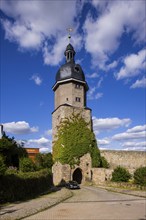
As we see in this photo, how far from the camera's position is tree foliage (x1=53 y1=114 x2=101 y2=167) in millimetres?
35656

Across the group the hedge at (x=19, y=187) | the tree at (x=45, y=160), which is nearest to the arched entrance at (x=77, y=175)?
the tree at (x=45, y=160)

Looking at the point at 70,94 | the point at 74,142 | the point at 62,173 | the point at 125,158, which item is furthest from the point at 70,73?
the point at 125,158

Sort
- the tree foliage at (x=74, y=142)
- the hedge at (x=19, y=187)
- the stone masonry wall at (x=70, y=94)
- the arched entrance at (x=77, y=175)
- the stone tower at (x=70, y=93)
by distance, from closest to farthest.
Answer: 1. the hedge at (x=19, y=187)
2. the tree foliage at (x=74, y=142)
3. the arched entrance at (x=77, y=175)
4. the stone tower at (x=70, y=93)
5. the stone masonry wall at (x=70, y=94)

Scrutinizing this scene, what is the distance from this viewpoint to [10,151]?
26312mm

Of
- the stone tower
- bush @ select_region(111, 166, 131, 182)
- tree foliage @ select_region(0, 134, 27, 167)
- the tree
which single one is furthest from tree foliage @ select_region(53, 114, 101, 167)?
tree foliage @ select_region(0, 134, 27, 167)

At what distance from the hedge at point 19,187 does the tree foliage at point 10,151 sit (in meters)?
4.23

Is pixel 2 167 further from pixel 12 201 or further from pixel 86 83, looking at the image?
pixel 86 83

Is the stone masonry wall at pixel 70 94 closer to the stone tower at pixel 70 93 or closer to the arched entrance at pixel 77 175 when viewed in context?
the stone tower at pixel 70 93

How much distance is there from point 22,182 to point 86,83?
2533 cm

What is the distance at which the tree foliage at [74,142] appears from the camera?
35.7 meters

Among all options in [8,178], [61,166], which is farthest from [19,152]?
[8,178]

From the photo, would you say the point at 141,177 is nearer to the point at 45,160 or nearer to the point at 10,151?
the point at 10,151

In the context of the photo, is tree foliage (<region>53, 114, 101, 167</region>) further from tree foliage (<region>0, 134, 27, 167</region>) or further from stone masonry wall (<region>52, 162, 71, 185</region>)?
tree foliage (<region>0, 134, 27, 167</region>)

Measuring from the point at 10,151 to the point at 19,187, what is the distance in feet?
29.8
